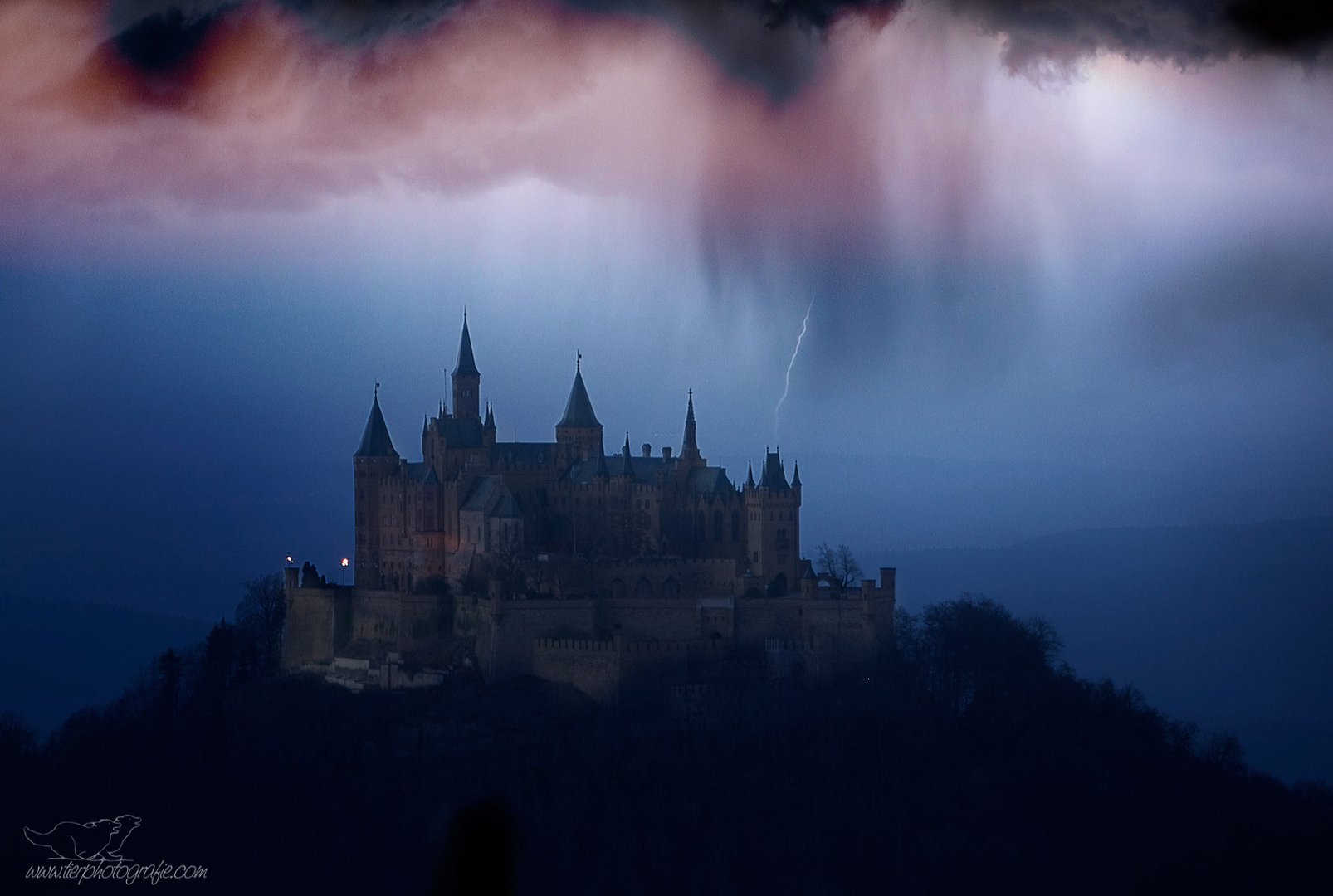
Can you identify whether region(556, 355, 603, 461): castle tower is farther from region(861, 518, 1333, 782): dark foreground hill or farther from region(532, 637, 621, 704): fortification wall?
region(861, 518, 1333, 782): dark foreground hill

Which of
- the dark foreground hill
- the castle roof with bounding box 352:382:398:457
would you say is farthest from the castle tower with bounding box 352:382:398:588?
the dark foreground hill

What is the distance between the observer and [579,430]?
70.0m

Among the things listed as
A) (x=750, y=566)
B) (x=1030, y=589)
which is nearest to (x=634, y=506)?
(x=750, y=566)

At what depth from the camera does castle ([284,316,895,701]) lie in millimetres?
60594

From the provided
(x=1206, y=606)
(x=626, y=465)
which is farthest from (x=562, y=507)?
(x=1206, y=606)

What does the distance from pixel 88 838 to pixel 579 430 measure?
87.5 feet

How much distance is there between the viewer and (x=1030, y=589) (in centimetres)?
10631

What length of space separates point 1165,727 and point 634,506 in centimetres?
1981

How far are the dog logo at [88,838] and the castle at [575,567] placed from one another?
1467 cm

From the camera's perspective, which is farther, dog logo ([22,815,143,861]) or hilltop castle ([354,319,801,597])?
hilltop castle ([354,319,801,597])

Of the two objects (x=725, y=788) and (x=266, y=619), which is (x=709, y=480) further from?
(x=266, y=619)

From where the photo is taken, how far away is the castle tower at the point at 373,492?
227ft

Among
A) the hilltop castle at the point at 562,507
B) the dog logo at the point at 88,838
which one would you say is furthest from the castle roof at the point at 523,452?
the dog logo at the point at 88,838

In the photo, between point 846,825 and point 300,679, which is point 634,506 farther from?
point 846,825
